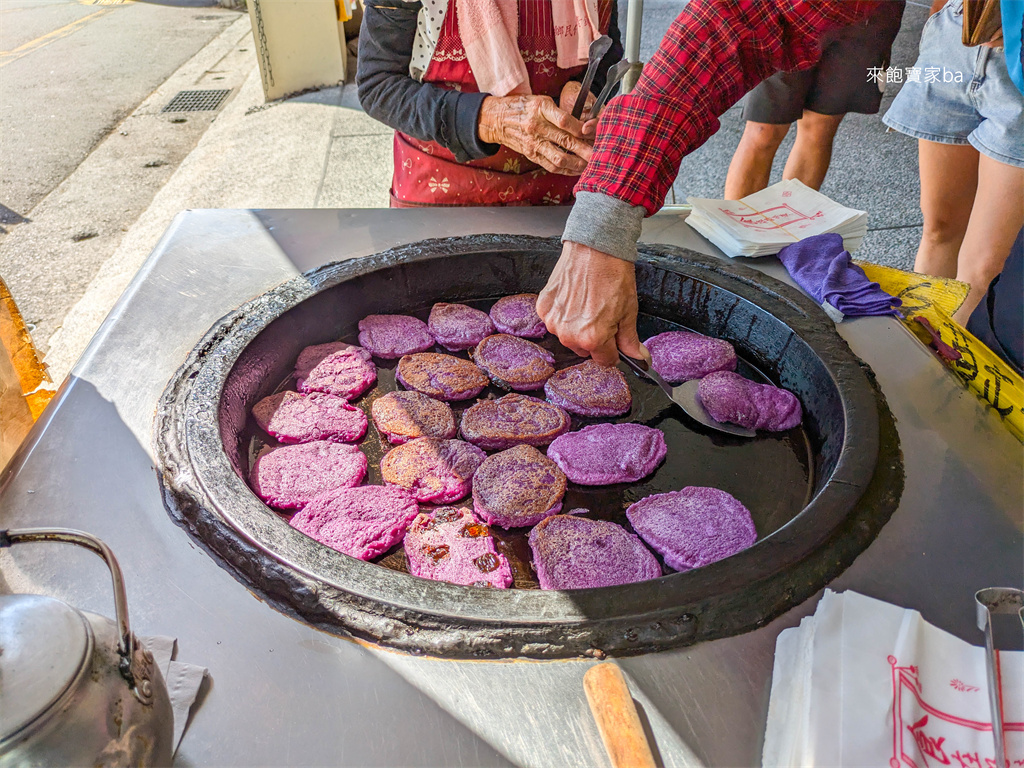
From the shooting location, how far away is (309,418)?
64.8 inches

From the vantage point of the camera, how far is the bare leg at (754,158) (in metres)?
3.74

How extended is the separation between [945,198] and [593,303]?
2485 mm

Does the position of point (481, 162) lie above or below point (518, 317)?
above

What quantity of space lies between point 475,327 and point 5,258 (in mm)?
4256

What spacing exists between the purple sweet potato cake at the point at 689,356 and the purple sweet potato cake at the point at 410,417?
61cm

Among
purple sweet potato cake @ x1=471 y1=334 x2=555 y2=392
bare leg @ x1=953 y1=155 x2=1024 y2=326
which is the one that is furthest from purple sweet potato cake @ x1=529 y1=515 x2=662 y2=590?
bare leg @ x1=953 y1=155 x2=1024 y2=326

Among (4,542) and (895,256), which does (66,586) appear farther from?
(895,256)

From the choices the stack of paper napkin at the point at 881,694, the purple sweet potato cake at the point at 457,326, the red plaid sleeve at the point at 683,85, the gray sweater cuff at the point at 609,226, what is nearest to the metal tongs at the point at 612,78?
the red plaid sleeve at the point at 683,85

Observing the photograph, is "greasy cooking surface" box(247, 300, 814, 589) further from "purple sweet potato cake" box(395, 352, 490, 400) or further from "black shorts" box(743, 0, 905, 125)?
"black shorts" box(743, 0, 905, 125)

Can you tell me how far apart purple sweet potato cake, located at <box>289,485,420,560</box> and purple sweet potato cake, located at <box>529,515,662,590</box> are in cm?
30

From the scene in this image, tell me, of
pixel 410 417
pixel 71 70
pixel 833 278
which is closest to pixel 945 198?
pixel 833 278

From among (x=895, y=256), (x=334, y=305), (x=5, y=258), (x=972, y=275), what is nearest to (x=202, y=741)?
(x=334, y=305)

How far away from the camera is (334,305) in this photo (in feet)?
6.30

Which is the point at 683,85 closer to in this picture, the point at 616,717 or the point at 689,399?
the point at 689,399
